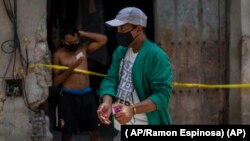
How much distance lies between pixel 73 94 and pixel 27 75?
0.59m

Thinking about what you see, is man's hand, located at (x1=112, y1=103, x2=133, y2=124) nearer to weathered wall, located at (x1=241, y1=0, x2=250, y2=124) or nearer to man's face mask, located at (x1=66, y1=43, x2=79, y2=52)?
man's face mask, located at (x1=66, y1=43, x2=79, y2=52)

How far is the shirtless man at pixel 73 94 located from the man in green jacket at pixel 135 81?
2.22 m

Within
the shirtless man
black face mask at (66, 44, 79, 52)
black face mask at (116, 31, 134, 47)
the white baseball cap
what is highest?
the white baseball cap

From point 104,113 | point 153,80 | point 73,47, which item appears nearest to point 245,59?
point 73,47

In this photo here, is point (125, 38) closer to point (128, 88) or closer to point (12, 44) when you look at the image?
point (128, 88)

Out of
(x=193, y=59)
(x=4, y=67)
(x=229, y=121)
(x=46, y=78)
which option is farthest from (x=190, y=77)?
(x=4, y=67)

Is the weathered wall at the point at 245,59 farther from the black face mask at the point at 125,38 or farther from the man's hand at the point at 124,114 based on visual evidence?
the man's hand at the point at 124,114

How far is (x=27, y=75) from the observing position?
682cm

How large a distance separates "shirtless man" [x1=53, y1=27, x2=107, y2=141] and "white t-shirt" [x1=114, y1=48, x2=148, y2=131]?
229cm

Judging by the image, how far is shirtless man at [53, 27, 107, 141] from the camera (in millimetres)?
6988

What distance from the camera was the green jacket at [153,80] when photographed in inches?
174

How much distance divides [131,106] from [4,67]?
280 cm

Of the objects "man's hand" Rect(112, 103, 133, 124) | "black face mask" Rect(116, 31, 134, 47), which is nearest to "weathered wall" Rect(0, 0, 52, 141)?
"black face mask" Rect(116, 31, 134, 47)

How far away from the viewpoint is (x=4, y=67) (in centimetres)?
675
